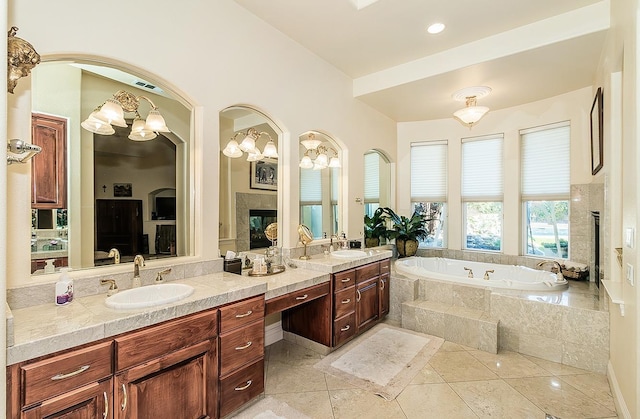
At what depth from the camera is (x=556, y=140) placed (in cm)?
413

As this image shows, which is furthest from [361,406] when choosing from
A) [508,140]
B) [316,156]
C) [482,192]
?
[508,140]

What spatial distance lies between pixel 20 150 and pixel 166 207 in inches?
41.9

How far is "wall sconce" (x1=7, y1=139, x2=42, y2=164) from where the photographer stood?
4.31ft

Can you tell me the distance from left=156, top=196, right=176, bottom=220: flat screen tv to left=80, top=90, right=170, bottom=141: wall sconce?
463 millimetres

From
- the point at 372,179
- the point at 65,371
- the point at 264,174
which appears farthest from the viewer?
the point at 372,179

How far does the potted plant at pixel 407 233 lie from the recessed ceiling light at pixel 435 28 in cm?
259

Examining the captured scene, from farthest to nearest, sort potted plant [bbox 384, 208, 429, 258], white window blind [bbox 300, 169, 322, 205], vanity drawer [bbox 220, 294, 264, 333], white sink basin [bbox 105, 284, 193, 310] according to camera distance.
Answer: potted plant [bbox 384, 208, 429, 258] → white window blind [bbox 300, 169, 322, 205] → vanity drawer [bbox 220, 294, 264, 333] → white sink basin [bbox 105, 284, 193, 310]

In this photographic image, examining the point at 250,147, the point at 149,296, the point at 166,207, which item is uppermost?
the point at 250,147

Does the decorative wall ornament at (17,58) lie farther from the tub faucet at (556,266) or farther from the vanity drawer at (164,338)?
the tub faucet at (556,266)

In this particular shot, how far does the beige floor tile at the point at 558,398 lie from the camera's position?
2.09 m

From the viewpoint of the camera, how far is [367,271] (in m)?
3.34

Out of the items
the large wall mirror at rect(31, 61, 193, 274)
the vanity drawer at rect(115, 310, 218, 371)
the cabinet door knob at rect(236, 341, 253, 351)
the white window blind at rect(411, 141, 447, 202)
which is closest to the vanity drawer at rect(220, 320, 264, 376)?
the cabinet door knob at rect(236, 341, 253, 351)

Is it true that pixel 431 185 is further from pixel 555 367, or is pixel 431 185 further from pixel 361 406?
pixel 361 406

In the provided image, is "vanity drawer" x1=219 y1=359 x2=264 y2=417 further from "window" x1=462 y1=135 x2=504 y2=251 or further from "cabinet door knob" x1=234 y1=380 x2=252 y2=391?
"window" x1=462 y1=135 x2=504 y2=251
